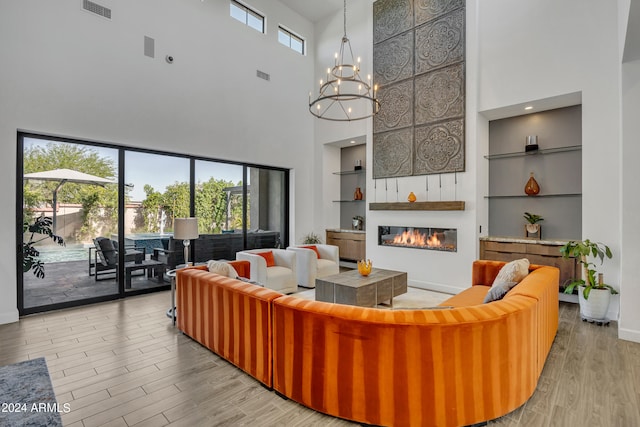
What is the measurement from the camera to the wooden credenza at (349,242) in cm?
721

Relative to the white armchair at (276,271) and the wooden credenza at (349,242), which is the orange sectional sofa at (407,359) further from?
the wooden credenza at (349,242)

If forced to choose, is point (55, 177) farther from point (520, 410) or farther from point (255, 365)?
point (520, 410)

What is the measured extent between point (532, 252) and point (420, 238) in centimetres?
180

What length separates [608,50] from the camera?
13.7ft

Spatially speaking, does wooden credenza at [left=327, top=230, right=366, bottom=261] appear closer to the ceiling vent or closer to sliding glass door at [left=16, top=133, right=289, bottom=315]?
sliding glass door at [left=16, top=133, right=289, bottom=315]

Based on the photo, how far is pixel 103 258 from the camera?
4.88 metres

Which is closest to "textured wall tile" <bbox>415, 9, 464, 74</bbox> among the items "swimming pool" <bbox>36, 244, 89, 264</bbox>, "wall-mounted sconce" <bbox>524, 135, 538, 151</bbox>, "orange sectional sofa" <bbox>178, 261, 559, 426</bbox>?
"wall-mounted sconce" <bbox>524, 135, 538, 151</bbox>

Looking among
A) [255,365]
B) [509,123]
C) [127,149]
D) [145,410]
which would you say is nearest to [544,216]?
[509,123]

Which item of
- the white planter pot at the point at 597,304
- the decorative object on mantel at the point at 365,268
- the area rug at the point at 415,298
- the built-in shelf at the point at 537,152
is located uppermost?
the built-in shelf at the point at 537,152

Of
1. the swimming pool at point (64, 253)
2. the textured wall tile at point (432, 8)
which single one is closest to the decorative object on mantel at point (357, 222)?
the textured wall tile at point (432, 8)

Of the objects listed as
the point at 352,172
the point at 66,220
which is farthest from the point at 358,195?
the point at 66,220

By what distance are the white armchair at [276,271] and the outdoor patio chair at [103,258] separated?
1.95 metres

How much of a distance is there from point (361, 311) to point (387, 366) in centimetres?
35

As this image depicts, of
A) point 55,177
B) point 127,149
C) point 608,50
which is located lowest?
point 55,177
